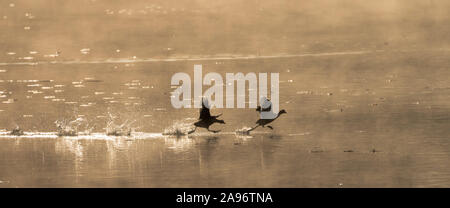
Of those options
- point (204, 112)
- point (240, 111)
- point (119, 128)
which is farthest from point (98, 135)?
point (240, 111)

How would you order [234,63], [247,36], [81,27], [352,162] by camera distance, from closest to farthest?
[352,162] → [234,63] → [247,36] → [81,27]

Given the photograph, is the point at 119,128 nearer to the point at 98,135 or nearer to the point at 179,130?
the point at 98,135

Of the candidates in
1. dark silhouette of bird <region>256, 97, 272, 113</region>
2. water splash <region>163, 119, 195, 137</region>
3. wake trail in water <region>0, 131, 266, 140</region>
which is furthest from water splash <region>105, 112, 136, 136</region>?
dark silhouette of bird <region>256, 97, 272, 113</region>


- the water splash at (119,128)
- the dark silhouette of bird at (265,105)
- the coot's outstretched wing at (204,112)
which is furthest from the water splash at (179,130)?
the dark silhouette of bird at (265,105)

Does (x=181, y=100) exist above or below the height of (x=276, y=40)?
below

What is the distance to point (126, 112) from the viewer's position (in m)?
39.9

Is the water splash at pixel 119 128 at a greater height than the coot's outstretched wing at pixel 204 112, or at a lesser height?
lesser

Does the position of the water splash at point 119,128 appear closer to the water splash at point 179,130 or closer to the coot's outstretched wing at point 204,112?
the water splash at point 179,130

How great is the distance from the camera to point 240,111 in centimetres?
3756

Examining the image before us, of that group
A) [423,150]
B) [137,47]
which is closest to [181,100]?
[423,150]

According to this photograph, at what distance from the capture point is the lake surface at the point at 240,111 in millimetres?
24656

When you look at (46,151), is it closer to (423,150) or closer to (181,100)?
(423,150)
